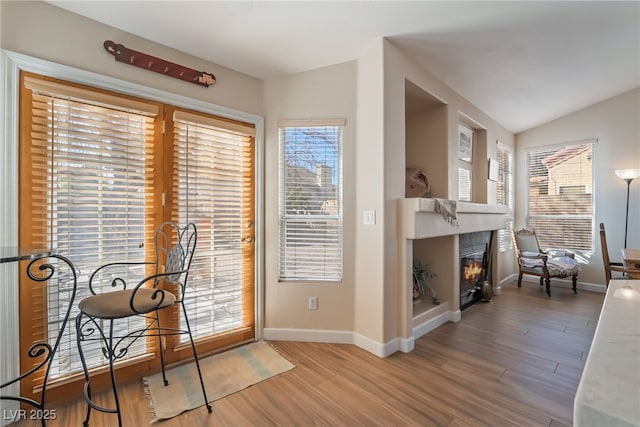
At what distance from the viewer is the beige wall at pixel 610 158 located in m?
4.06

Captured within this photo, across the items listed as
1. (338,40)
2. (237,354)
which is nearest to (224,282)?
(237,354)

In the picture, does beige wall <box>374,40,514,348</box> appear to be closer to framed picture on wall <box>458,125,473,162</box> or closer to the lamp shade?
framed picture on wall <box>458,125,473,162</box>

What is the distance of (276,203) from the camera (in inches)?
108

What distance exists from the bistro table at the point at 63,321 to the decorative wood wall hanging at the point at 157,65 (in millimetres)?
Answer: 1407

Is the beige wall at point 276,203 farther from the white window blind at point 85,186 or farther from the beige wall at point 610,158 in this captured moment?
the beige wall at point 610,158

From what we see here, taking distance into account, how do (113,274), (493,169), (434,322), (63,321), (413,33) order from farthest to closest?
(493,169)
(434,322)
(413,33)
(113,274)
(63,321)

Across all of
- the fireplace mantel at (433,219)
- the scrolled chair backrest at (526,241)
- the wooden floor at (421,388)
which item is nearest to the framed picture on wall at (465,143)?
the fireplace mantel at (433,219)

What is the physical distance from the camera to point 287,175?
273cm

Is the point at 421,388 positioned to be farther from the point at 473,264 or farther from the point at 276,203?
the point at 473,264

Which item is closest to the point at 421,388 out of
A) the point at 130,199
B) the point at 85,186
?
the point at 130,199

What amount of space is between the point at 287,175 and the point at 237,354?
1.65 m

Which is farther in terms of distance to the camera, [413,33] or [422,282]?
[422,282]

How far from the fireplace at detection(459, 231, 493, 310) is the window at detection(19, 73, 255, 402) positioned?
8.17ft

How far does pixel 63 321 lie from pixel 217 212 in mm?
1217
